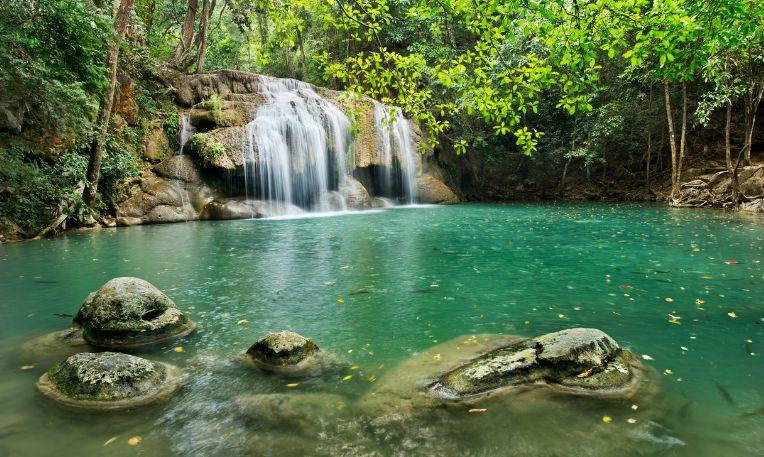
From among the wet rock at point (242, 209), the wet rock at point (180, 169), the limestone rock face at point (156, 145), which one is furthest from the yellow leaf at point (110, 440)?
the limestone rock face at point (156, 145)

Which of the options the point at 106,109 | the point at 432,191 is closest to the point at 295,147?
the point at 106,109

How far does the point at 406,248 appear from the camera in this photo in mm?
10133

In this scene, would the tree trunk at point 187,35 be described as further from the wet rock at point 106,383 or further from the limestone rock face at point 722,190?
the limestone rock face at point 722,190

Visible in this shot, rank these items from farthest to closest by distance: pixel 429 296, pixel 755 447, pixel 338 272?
pixel 338 272 < pixel 429 296 < pixel 755 447

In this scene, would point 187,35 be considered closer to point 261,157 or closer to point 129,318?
point 261,157

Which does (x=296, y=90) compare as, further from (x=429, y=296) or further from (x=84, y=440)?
(x=84, y=440)

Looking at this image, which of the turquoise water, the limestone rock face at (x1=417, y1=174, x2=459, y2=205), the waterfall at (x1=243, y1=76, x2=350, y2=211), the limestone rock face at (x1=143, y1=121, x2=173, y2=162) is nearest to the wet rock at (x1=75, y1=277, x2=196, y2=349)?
the turquoise water

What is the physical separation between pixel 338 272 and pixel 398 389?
4331 mm

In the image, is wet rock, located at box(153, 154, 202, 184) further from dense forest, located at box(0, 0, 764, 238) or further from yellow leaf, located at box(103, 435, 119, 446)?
yellow leaf, located at box(103, 435, 119, 446)

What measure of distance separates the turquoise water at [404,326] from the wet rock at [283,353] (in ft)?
0.60

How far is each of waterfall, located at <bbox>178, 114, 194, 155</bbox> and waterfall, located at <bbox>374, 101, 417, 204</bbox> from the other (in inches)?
369

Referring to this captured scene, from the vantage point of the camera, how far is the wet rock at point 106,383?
11.0ft

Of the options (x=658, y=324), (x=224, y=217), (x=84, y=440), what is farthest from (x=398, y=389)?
(x=224, y=217)

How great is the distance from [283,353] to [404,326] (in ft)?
5.13
